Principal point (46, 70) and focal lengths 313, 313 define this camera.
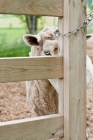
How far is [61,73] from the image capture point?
250 cm

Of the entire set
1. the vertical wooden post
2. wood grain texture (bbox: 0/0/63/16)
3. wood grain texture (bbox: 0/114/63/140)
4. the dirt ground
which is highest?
wood grain texture (bbox: 0/0/63/16)

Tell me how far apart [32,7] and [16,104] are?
4339 mm

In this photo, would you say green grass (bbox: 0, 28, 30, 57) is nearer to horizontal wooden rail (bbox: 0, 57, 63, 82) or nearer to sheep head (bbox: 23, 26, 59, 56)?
sheep head (bbox: 23, 26, 59, 56)

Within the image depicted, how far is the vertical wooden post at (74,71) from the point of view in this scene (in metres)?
2.41

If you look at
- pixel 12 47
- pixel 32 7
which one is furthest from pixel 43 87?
pixel 12 47

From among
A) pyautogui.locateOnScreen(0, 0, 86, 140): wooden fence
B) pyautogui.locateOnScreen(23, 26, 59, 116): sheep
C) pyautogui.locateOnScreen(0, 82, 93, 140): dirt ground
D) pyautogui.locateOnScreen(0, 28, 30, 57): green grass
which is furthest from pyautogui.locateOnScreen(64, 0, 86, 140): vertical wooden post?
pyautogui.locateOnScreen(0, 28, 30, 57): green grass

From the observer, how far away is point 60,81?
2.52m

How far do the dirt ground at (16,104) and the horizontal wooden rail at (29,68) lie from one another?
7.57 feet

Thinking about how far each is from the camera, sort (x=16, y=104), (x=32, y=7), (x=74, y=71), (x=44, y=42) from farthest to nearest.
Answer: (x=16, y=104)
(x=44, y=42)
(x=74, y=71)
(x=32, y=7)

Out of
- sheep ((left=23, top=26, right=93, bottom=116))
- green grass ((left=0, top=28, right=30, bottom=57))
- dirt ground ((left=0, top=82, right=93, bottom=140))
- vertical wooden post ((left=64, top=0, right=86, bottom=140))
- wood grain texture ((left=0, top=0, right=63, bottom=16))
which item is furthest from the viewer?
green grass ((left=0, top=28, right=30, bottom=57))

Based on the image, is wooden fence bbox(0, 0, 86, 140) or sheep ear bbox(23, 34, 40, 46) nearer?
wooden fence bbox(0, 0, 86, 140)

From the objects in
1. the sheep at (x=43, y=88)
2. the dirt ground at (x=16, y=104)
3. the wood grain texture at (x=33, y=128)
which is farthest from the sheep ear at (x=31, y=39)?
the dirt ground at (x=16, y=104)

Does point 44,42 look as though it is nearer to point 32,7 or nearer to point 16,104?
point 32,7

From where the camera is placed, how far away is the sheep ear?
140 inches
